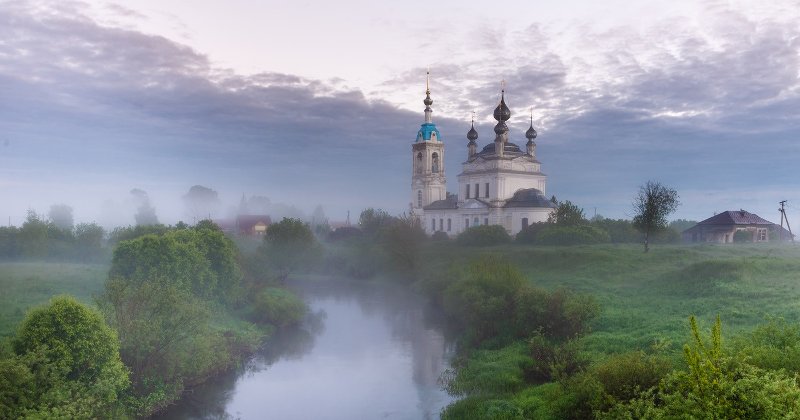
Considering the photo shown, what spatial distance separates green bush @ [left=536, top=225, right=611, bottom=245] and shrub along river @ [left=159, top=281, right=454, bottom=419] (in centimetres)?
1839

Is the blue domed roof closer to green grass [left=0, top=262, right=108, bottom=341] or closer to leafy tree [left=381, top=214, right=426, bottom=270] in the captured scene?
leafy tree [left=381, top=214, right=426, bottom=270]

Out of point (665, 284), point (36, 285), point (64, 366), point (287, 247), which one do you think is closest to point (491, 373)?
point (665, 284)

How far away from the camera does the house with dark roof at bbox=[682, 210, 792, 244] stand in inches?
2072

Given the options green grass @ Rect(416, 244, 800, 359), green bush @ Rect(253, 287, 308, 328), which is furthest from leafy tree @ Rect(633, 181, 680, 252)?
green bush @ Rect(253, 287, 308, 328)

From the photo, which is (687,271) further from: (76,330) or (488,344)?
(76,330)

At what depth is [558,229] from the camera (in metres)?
57.1

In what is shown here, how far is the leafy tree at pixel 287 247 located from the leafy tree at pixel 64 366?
38.8m

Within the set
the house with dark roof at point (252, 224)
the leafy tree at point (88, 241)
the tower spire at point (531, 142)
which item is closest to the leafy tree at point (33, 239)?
the leafy tree at point (88, 241)

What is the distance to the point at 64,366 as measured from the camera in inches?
749

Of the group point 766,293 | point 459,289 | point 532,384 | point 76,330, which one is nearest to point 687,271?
point 766,293

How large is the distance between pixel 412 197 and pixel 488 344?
54.9 meters

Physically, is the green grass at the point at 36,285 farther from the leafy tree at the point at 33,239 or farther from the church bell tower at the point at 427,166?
the church bell tower at the point at 427,166

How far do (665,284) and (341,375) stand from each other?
22.5m

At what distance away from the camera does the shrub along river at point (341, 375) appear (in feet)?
80.1
